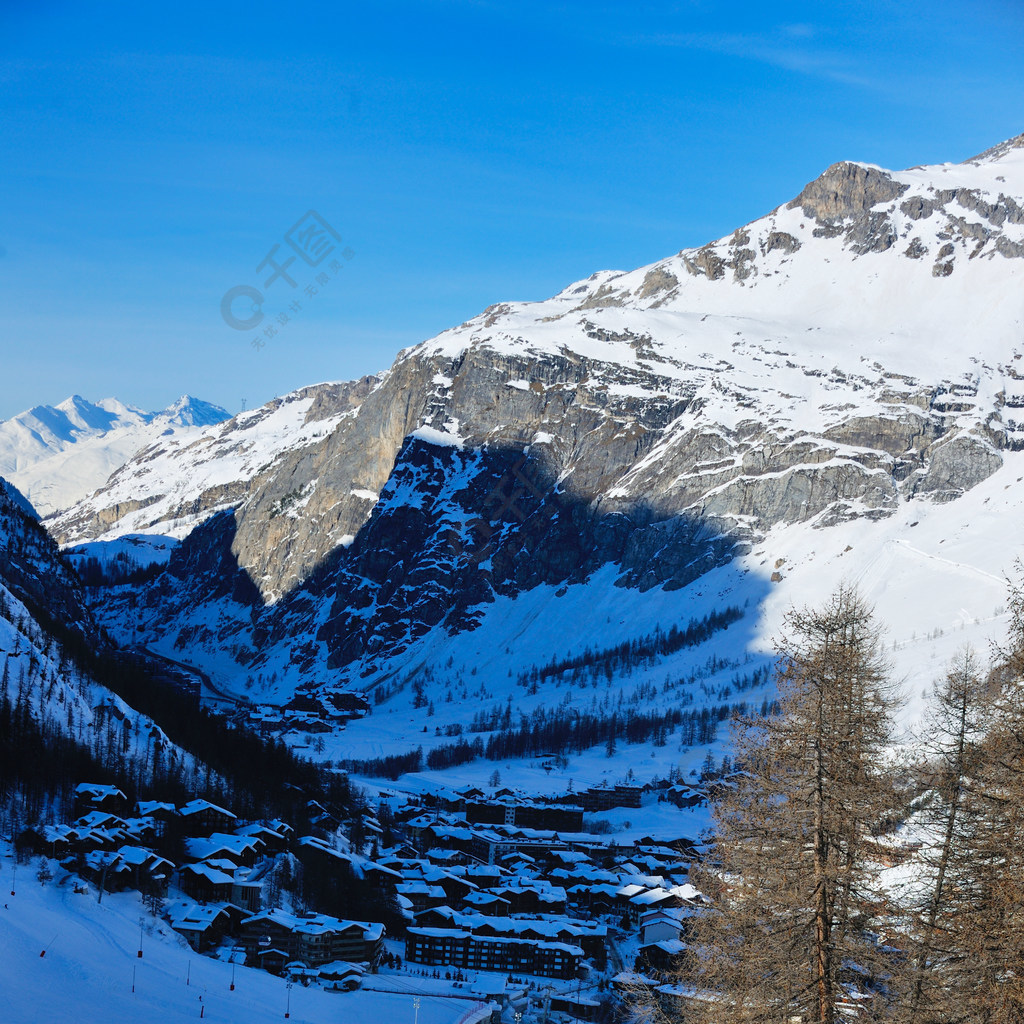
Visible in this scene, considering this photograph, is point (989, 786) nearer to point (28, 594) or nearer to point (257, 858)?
point (257, 858)

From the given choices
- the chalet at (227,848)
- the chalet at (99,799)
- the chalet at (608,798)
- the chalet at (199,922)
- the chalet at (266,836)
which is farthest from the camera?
the chalet at (608,798)

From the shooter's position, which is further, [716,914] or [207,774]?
[207,774]

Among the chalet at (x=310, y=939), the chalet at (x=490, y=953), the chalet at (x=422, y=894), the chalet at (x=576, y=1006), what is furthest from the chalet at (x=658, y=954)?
the chalet at (x=422, y=894)

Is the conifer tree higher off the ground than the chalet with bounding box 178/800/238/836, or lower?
lower

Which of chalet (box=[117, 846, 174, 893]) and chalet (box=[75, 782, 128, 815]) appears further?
chalet (box=[75, 782, 128, 815])

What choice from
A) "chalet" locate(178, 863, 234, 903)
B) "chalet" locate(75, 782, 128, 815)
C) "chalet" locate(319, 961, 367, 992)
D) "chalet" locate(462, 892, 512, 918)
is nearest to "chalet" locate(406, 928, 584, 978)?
"chalet" locate(462, 892, 512, 918)

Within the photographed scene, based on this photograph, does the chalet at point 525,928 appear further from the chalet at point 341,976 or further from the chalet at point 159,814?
the chalet at point 159,814

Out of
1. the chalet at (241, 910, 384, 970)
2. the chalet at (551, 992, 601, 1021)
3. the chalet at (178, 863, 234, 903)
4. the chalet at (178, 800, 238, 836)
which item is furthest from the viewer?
the chalet at (178, 800, 238, 836)

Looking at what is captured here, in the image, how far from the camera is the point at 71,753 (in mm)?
88188

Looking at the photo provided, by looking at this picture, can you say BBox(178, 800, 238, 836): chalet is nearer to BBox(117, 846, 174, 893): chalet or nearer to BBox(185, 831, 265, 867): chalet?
BBox(185, 831, 265, 867): chalet

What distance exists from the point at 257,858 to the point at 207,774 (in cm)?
2393

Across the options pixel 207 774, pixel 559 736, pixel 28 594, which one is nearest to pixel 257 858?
pixel 207 774

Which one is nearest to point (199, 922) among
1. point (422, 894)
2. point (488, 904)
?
point (422, 894)

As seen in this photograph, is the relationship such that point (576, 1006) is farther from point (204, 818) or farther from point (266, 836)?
point (204, 818)
